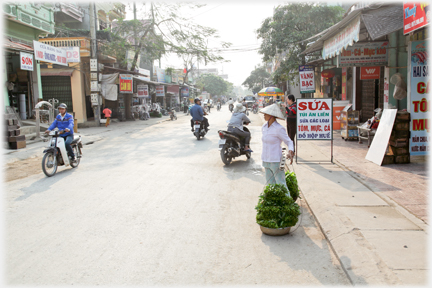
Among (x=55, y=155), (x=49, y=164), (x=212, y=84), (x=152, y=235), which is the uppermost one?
(x=212, y=84)

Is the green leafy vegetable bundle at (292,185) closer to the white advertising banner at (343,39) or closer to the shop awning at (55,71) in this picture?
the white advertising banner at (343,39)

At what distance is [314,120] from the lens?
900cm

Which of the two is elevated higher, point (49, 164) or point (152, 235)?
point (49, 164)

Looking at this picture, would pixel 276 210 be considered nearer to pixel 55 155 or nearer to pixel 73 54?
pixel 55 155

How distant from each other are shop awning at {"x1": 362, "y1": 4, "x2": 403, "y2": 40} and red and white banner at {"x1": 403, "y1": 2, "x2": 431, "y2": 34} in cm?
40

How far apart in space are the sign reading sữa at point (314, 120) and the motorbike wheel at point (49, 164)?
19.8 ft

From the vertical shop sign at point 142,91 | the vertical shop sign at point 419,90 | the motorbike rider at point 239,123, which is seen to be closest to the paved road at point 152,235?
the motorbike rider at point 239,123

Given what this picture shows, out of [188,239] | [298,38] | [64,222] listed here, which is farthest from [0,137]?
[298,38]

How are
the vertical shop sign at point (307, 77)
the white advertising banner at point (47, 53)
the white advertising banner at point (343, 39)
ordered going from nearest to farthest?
1. the white advertising banner at point (343, 39)
2. the white advertising banner at point (47, 53)
3. the vertical shop sign at point (307, 77)

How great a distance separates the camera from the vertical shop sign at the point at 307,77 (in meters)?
15.5

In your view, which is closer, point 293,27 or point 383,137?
point 383,137

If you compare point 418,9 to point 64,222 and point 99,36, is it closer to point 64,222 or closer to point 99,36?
point 64,222

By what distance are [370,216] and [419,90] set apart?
4.57m

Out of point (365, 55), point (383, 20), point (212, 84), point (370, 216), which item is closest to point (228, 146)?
point (383, 20)
